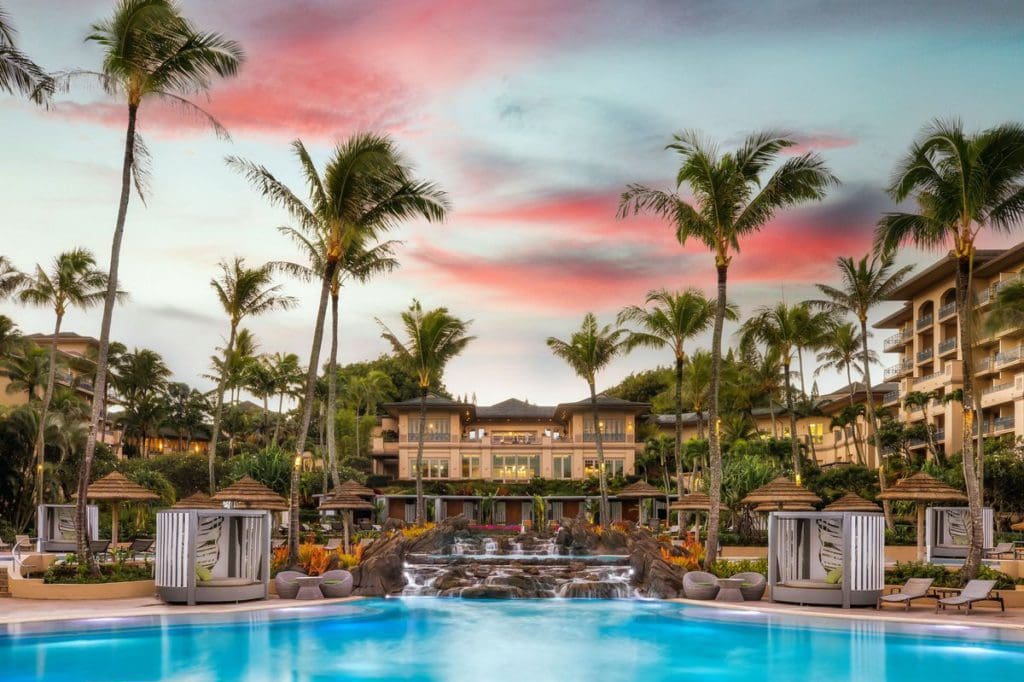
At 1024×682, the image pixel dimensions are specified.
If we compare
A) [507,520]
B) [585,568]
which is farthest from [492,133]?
[507,520]

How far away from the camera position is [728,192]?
22.8 m

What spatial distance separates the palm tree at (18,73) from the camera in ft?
52.3

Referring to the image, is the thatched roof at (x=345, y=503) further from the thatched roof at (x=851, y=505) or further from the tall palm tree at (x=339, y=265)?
the thatched roof at (x=851, y=505)

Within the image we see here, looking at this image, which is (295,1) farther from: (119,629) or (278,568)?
(119,629)

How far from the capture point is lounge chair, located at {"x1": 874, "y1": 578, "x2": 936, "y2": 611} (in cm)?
1794

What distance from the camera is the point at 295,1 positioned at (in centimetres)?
2316

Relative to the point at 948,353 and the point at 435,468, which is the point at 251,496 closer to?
the point at 435,468

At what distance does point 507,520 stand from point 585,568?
2727 centimetres

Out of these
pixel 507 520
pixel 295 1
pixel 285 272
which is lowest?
pixel 507 520

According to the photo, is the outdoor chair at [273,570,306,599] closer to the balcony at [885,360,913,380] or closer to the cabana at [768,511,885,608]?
the cabana at [768,511,885,608]

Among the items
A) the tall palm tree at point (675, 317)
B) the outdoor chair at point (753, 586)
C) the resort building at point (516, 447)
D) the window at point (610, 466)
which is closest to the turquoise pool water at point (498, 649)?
the outdoor chair at point (753, 586)

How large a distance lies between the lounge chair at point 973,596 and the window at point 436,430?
44.9m

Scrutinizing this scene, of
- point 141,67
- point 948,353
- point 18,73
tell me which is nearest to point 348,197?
point 141,67

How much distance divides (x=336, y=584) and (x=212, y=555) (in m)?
2.76
